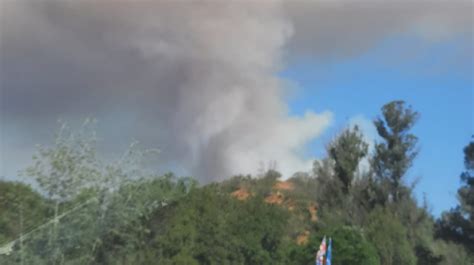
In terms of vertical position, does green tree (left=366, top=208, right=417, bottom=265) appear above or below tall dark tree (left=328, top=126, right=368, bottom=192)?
below

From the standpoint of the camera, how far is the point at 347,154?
50156 mm

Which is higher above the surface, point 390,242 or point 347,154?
point 347,154

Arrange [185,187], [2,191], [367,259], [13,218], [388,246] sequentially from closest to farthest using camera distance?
[13,218] → [2,191] → [367,259] → [388,246] → [185,187]

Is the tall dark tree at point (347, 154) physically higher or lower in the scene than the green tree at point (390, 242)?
higher

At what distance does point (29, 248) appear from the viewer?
10102mm

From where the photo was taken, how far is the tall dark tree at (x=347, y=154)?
162 ft

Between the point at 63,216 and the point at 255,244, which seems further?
the point at 255,244

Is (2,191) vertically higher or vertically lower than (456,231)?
lower

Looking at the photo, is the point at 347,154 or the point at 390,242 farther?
the point at 347,154

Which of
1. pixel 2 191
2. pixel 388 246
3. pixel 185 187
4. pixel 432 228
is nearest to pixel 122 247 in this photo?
pixel 2 191

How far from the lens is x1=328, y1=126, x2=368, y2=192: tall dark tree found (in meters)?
49.4

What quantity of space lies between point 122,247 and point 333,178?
39254 mm

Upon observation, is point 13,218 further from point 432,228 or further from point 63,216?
point 432,228

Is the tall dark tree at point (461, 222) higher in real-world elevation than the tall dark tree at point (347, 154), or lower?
lower
